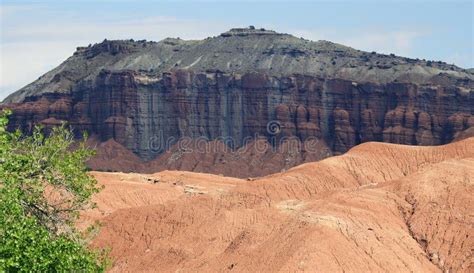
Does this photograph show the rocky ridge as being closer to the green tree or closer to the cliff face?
the green tree

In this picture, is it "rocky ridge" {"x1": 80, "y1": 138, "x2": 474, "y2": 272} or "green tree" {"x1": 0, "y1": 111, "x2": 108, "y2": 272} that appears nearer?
"green tree" {"x1": 0, "y1": 111, "x2": 108, "y2": 272}

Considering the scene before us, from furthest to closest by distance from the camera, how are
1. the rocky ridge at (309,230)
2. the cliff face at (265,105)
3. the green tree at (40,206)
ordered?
the cliff face at (265,105) < the rocky ridge at (309,230) < the green tree at (40,206)

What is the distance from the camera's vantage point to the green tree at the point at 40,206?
2634cm

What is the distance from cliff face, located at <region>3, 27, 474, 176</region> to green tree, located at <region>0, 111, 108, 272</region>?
122 meters

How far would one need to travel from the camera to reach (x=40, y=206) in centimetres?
3009

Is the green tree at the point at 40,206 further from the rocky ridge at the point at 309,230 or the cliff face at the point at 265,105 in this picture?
the cliff face at the point at 265,105

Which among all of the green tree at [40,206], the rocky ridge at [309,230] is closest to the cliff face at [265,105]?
the rocky ridge at [309,230]

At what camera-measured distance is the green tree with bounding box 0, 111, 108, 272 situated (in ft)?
86.4

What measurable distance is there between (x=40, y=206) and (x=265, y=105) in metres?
136

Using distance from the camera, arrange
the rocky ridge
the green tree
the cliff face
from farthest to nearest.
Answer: the cliff face, the rocky ridge, the green tree

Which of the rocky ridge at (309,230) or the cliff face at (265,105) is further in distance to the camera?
the cliff face at (265,105)

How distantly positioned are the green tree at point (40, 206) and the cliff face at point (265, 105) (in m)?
122

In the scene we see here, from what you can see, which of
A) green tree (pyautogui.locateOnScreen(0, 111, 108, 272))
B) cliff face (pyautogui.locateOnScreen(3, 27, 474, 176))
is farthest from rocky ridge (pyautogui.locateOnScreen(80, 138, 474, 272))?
cliff face (pyautogui.locateOnScreen(3, 27, 474, 176))

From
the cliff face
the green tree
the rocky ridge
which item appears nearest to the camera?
the green tree
